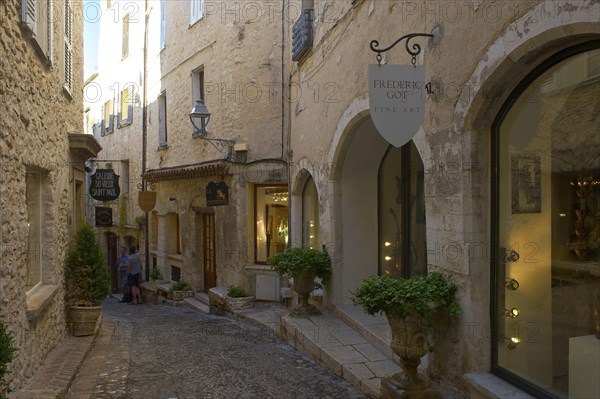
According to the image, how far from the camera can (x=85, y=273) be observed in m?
7.93

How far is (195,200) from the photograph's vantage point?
13.7m

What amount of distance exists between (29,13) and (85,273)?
387cm

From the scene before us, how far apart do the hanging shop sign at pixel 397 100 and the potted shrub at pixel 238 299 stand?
705 cm

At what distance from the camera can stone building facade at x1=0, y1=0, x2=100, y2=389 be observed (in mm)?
4730

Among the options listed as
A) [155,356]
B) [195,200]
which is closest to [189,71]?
[195,200]

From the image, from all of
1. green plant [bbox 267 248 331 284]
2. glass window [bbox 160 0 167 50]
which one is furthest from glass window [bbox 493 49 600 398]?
glass window [bbox 160 0 167 50]

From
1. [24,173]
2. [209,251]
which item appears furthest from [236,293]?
[24,173]

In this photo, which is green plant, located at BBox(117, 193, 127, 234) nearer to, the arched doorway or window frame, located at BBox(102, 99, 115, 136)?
window frame, located at BBox(102, 99, 115, 136)

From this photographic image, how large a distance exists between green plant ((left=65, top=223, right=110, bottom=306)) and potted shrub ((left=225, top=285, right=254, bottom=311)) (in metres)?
3.14

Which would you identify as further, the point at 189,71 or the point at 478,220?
the point at 189,71

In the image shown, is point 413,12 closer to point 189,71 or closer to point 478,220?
point 478,220

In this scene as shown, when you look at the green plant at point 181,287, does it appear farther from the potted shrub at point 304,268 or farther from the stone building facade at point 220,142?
the potted shrub at point 304,268

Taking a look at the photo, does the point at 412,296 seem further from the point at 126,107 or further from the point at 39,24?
the point at 126,107

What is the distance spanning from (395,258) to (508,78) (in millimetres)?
3669
